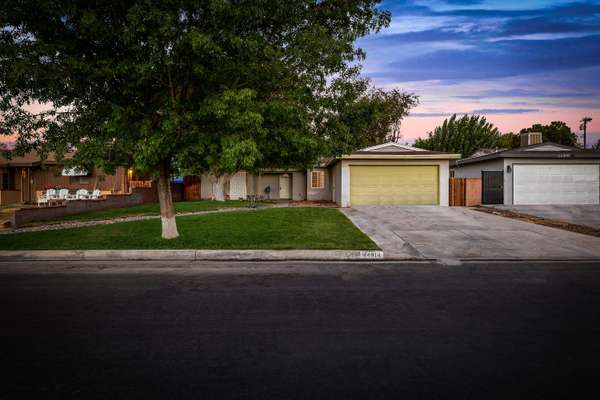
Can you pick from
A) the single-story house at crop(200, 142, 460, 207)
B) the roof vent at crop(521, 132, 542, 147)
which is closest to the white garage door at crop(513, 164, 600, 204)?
the single-story house at crop(200, 142, 460, 207)

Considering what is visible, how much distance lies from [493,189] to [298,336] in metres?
20.9

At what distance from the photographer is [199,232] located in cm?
1109

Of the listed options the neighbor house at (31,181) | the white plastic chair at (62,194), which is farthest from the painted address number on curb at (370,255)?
the neighbor house at (31,181)

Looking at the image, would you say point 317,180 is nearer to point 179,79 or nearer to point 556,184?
point 556,184

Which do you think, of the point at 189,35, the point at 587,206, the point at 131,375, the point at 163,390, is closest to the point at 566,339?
the point at 163,390

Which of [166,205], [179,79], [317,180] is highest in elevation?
[179,79]

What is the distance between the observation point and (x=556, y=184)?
20.8 meters

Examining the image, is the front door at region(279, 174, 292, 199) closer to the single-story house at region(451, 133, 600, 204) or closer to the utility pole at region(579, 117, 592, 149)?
the single-story house at region(451, 133, 600, 204)

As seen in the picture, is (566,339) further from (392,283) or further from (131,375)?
(131,375)

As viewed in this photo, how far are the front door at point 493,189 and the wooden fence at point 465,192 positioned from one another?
1.52 ft

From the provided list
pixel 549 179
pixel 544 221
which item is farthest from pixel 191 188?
pixel 549 179

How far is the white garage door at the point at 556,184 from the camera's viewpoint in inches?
816

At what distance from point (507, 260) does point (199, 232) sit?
8.44 m

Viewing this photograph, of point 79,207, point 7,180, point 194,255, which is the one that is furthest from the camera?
point 7,180
